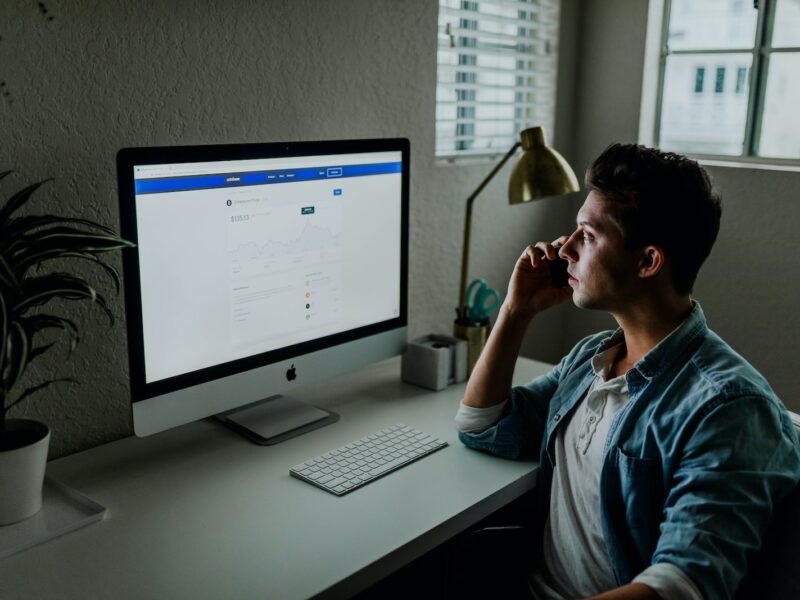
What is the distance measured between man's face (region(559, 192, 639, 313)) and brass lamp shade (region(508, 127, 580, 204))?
1.33 feet

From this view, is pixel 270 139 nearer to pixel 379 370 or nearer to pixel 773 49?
pixel 379 370

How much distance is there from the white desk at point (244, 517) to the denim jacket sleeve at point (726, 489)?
362mm

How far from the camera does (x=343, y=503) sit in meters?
1.41

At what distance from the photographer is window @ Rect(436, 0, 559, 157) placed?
7.66ft

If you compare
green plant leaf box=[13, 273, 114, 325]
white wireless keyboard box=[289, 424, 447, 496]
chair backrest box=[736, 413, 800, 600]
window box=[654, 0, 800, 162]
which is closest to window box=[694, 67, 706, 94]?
window box=[654, 0, 800, 162]

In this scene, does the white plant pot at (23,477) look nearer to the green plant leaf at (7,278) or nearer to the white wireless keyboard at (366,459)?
the green plant leaf at (7,278)

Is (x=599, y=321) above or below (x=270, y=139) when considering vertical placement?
below

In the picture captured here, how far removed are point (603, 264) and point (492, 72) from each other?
3.93 feet

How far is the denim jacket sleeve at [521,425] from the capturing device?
160 centimetres

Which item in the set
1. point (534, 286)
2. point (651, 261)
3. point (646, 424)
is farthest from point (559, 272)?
point (646, 424)

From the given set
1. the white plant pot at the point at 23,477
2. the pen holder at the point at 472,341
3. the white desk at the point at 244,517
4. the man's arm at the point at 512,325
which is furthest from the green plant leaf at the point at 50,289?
the pen holder at the point at 472,341

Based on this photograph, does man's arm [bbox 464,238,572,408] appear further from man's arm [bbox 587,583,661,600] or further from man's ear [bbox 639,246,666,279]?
man's arm [bbox 587,583,661,600]

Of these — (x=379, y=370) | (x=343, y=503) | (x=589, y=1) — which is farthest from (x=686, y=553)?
(x=589, y=1)

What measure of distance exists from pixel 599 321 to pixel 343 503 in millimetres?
1635
